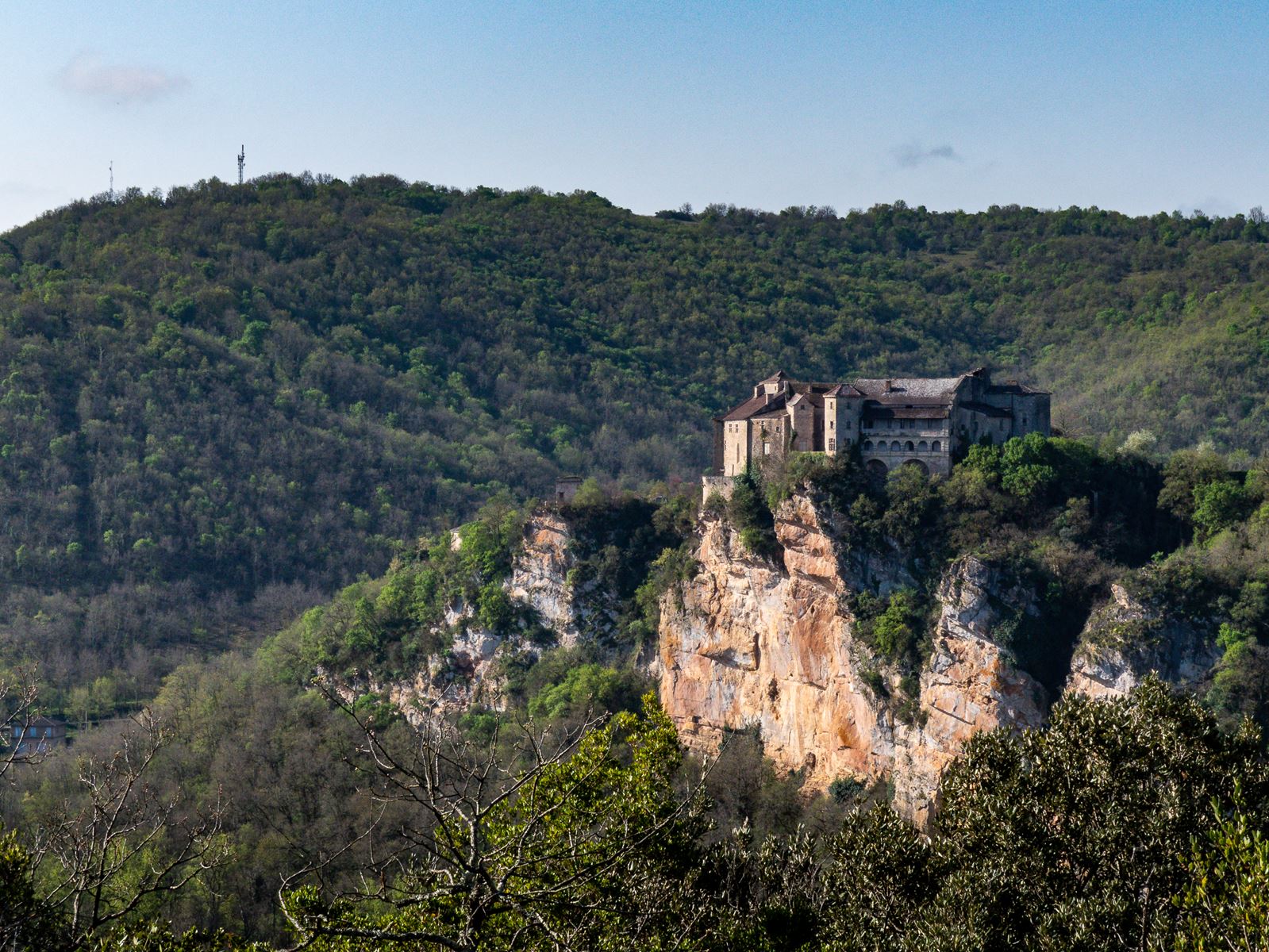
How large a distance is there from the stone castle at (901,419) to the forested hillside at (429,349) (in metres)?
38.2

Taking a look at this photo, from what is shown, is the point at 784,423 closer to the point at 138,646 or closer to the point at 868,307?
the point at 138,646

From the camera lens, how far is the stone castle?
189 ft

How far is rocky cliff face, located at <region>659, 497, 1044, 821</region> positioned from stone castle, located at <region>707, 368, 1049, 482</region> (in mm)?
2654

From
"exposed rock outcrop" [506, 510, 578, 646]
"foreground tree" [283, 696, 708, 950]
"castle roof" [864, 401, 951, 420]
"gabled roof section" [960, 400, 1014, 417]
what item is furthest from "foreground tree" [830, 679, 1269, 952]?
"exposed rock outcrop" [506, 510, 578, 646]

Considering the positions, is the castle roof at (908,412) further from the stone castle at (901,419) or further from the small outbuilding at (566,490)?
the small outbuilding at (566,490)

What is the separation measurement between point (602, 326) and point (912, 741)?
87024 mm

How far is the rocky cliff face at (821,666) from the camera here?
176 feet

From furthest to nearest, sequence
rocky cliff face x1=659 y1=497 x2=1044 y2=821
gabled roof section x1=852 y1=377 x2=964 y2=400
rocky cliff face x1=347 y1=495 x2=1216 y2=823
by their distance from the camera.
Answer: gabled roof section x1=852 y1=377 x2=964 y2=400, rocky cliff face x1=659 y1=497 x2=1044 y2=821, rocky cliff face x1=347 y1=495 x2=1216 y2=823

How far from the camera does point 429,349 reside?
133 m

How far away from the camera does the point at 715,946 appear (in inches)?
1022

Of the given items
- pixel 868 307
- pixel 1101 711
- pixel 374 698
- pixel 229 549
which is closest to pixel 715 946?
pixel 1101 711

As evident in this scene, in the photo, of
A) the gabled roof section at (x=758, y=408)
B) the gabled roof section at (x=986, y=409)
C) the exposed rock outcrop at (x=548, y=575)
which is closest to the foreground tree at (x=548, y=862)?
the gabled roof section at (x=986, y=409)

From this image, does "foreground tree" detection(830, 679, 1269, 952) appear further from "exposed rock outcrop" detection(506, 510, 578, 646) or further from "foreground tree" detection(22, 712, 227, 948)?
"exposed rock outcrop" detection(506, 510, 578, 646)

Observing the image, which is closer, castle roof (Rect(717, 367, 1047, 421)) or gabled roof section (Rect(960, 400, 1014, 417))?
castle roof (Rect(717, 367, 1047, 421))
